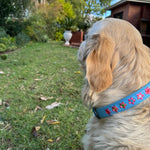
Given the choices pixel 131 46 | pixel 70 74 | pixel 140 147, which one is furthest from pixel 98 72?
pixel 70 74

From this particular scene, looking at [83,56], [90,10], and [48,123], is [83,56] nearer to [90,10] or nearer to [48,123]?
[48,123]

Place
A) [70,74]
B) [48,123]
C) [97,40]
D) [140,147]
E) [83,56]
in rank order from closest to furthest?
[140,147]
[97,40]
[83,56]
[48,123]
[70,74]

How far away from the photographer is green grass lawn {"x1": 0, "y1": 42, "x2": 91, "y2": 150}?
2.28m

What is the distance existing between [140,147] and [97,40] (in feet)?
2.95

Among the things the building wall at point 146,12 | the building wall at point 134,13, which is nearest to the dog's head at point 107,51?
the building wall at point 134,13

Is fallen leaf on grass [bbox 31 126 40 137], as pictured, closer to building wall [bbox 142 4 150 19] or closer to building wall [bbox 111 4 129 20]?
building wall [bbox 111 4 129 20]

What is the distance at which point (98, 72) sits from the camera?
121cm

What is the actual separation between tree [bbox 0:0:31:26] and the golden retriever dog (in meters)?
10.8

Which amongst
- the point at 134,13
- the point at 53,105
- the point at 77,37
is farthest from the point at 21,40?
the point at 53,105

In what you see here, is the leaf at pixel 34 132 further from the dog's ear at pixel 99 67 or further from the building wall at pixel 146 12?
the building wall at pixel 146 12

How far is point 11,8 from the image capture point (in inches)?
413

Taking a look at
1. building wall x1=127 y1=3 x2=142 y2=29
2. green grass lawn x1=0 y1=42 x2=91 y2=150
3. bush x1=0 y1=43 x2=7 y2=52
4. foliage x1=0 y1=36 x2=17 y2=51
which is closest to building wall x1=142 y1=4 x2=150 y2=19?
building wall x1=127 y1=3 x2=142 y2=29

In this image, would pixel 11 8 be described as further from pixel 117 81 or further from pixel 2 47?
pixel 117 81

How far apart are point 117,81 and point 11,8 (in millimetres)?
11305
